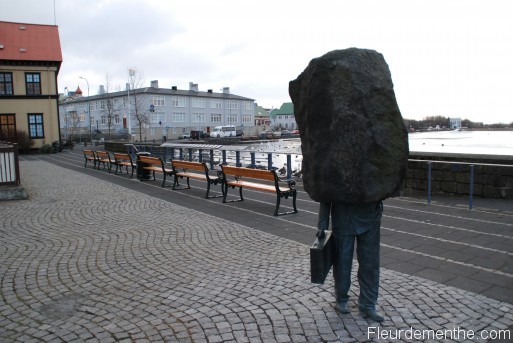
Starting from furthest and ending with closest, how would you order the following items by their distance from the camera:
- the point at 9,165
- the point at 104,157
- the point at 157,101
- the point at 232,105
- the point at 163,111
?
the point at 232,105 < the point at 163,111 < the point at 157,101 < the point at 104,157 < the point at 9,165

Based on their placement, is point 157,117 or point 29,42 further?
point 157,117

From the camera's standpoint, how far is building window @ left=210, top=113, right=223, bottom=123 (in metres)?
86.2

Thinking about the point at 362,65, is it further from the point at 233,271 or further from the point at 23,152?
the point at 23,152

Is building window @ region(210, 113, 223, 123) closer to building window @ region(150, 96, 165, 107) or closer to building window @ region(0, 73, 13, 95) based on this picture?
building window @ region(150, 96, 165, 107)

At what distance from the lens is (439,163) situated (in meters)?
10.8

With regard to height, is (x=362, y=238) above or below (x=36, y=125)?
below

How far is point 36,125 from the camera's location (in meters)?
37.4

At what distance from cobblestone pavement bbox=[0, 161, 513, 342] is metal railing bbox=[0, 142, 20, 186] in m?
4.36

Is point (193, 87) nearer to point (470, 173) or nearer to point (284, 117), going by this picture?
point (284, 117)

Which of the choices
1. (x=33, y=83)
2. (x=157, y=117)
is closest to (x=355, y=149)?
(x=33, y=83)

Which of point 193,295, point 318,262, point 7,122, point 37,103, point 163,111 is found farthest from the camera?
point 163,111

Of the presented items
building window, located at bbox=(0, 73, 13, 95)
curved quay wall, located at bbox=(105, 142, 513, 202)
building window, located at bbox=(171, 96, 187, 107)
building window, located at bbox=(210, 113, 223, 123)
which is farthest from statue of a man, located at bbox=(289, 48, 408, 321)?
building window, located at bbox=(210, 113, 223, 123)

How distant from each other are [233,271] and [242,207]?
4454mm

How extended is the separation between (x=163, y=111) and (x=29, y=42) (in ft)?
124
